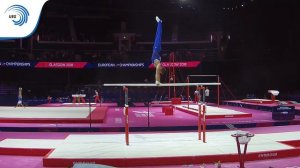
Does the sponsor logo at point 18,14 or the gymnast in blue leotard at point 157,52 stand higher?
the sponsor logo at point 18,14

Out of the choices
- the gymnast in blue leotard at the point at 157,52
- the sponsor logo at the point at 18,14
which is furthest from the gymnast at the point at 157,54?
the sponsor logo at the point at 18,14

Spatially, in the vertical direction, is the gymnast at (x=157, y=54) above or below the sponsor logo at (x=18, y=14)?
below

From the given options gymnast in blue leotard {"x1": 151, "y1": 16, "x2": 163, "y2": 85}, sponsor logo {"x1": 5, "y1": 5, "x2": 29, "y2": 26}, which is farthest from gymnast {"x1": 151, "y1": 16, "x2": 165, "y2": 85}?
sponsor logo {"x1": 5, "y1": 5, "x2": 29, "y2": 26}

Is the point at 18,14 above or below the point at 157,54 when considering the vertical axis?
above

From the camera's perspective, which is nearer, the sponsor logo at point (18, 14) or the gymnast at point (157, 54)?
the sponsor logo at point (18, 14)

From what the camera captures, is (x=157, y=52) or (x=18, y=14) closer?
(x=18, y=14)

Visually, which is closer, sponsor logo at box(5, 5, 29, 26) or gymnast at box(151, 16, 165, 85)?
sponsor logo at box(5, 5, 29, 26)

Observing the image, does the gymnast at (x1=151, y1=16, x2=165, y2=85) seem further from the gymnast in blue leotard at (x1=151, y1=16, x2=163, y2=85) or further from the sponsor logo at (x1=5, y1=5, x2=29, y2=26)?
the sponsor logo at (x1=5, y1=5, x2=29, y2=26)

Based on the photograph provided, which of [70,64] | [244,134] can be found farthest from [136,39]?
[244,134]

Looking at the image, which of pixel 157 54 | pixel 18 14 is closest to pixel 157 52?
pixel 157 54

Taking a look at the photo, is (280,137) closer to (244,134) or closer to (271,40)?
(244,134)

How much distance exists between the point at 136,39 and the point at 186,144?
22064 millimetres

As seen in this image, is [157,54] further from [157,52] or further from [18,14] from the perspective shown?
[18,14]

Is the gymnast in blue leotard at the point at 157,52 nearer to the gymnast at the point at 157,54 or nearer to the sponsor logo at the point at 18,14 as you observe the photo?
Answer: the gymnast at the point at 157,54
